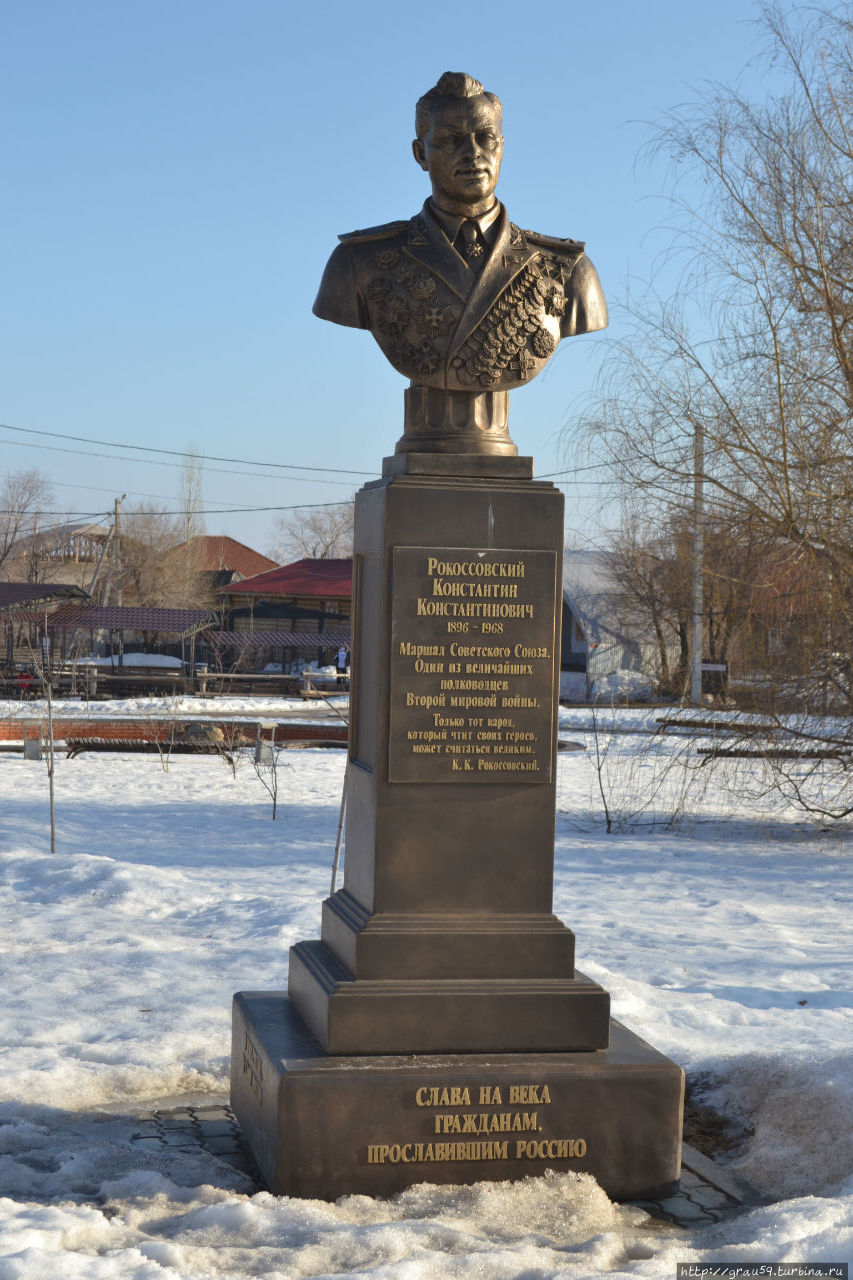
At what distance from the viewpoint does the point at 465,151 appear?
4.78 m

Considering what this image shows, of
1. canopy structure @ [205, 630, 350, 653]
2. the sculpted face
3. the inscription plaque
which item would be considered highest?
the sculpted face

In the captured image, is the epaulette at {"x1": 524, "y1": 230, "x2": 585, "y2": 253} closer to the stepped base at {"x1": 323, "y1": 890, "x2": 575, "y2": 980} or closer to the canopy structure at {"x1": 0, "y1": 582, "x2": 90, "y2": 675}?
the stepped base at {"x1": 323, "y1": 890, "x2": 575, "y2": 980}

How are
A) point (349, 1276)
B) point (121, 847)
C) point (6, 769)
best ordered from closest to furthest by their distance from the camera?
point (349, 1276), point (121, 847), point (6, 769)

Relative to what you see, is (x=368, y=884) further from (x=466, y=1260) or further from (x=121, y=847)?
(x=121, y=847)

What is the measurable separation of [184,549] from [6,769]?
51295mm

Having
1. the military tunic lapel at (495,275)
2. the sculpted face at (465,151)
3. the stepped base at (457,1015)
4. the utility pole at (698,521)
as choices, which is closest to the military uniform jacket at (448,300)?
the military tunic lapel at (495,275)

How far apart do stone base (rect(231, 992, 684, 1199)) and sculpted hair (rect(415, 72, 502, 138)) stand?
3357 millimetres

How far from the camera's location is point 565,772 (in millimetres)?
18562

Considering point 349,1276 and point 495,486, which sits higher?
point 495,486

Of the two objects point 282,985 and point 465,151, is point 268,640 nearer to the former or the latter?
point 282,985

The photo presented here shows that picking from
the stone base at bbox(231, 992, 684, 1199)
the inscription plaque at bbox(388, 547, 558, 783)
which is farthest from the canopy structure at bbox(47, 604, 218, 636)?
the stone base at bbox(231, 992, 684, 1199)

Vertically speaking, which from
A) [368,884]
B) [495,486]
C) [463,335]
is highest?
[463,335]

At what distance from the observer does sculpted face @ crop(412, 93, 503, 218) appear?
4.79m

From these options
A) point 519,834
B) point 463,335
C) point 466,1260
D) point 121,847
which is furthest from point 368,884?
point 121,847
